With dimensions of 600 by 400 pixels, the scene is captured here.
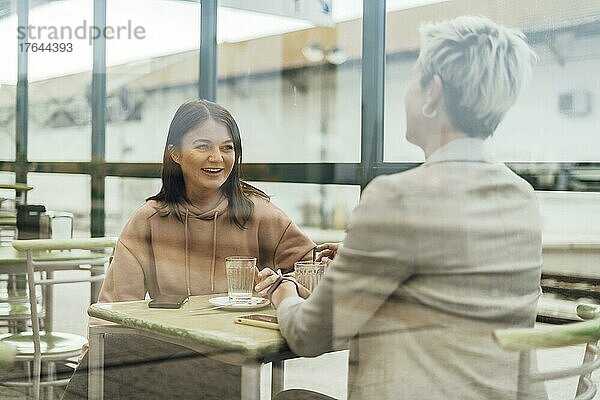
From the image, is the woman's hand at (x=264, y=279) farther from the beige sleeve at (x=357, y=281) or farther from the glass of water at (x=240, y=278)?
the beige sleeve at (x=357, y=281)

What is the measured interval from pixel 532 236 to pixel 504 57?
0.29 metres

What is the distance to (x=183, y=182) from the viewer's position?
1.53 m

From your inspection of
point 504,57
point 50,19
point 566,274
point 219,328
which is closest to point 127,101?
point 50,19

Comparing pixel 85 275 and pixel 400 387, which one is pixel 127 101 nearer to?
pixel 85 275

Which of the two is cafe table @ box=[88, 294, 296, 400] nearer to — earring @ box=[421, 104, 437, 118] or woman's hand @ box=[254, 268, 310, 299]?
woman's hand @ box=[254, 268, 310, 299]

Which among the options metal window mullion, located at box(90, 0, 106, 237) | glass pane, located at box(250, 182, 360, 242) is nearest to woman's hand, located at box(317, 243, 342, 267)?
glass pane, located at box(250, 182, 360, 242)

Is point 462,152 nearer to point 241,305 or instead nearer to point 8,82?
point 241,305

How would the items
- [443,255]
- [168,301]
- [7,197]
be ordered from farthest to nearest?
[7,197], [168,301], [443,255]

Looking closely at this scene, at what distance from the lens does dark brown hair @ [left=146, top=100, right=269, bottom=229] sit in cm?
153

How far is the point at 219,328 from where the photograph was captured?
1.38 m

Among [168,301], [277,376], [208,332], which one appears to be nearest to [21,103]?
[168,301]

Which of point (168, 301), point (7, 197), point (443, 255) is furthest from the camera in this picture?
point (7, 197)

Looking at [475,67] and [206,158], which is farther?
[206,158]

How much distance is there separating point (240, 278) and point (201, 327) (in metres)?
0.14
